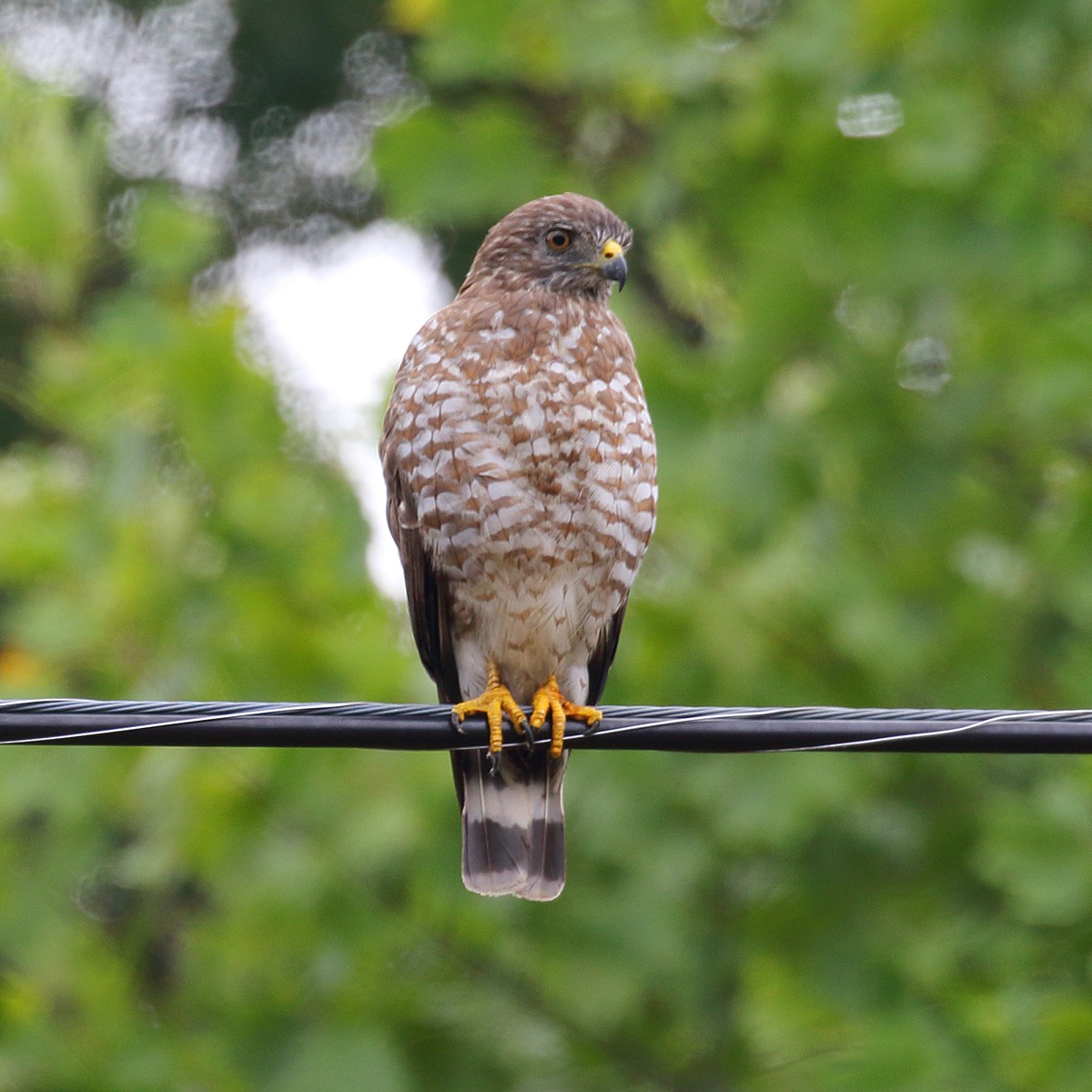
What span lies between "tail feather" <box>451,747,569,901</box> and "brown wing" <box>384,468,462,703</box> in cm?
25

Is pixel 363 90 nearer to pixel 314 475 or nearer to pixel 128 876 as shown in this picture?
pixel 314 475

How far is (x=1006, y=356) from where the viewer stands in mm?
5793

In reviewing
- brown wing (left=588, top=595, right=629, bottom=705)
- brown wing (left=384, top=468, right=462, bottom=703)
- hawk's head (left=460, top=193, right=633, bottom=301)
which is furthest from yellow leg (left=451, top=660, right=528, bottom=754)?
hawk's head (left=460, top=193, right=633, bottom=301)

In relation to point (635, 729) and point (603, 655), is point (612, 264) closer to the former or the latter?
point (603, 655)

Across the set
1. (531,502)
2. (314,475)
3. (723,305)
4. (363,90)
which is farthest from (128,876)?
(363,90)

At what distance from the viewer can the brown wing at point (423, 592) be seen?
4.34 meters

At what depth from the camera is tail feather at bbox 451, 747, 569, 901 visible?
4.40 m

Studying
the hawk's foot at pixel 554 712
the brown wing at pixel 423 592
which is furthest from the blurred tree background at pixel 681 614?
the hawk's foot at pixel 554 712

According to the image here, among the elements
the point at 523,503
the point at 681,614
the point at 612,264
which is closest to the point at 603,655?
the point at 523,503

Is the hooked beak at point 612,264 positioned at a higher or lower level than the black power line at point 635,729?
higher

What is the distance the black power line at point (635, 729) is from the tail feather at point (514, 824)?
4.66ft

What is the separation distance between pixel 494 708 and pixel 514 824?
504 mm

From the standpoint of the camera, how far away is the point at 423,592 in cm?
445

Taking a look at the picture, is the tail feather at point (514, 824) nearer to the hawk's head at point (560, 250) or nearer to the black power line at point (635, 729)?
the hawk's head at point (560, 250)
